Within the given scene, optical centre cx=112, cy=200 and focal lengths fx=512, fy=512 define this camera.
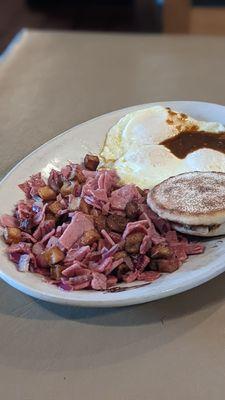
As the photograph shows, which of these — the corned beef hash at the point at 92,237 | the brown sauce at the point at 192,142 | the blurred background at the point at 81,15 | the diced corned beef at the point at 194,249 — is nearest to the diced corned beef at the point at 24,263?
the corned beef hash at the point at 92,237

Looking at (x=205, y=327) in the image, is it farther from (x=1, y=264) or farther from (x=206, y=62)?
(x=206, y=62)

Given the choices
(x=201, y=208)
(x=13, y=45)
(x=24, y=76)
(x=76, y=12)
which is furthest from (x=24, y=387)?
(x=76, y=12)

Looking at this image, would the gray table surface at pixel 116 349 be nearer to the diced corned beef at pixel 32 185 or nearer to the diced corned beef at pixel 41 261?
the diced corned beef at pixel 41 261

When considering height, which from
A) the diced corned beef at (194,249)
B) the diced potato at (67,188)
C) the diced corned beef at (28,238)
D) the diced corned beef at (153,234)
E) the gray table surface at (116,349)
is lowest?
the gray table surface at (116,349)

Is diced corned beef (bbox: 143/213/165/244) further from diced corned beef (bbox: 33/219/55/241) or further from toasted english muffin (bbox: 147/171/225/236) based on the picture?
diced corned beef (bbox: 33/219/55/241)

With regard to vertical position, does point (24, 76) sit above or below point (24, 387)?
above

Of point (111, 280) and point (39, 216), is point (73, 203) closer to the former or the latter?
point (39, 216)
